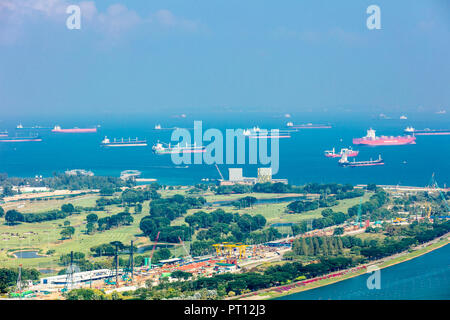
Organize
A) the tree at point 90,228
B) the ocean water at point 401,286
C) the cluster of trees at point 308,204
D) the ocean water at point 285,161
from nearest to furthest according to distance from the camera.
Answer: the ocean water at point 401,286 → the tree at point 90,228 → the cluster of trees at point 308,204 → the ocean water at point 285,161

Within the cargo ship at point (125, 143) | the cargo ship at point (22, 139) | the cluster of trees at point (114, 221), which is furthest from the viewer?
the cargo ship at point (22, 139)

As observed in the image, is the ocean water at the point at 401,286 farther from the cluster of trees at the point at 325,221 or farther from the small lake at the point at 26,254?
the small lake at the point at 26,254

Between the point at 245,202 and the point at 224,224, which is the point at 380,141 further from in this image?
the point at 224,224

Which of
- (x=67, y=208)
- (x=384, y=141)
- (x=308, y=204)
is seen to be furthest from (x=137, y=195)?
(x=384, y=141)

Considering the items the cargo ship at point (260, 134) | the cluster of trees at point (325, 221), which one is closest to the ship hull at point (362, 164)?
the cargo ship at point (260, 134)

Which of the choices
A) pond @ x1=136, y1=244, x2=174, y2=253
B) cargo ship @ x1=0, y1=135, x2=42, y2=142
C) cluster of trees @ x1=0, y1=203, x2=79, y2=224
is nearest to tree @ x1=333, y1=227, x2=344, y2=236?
pond @ x1=136, y1=244, x2=174, y2=253
